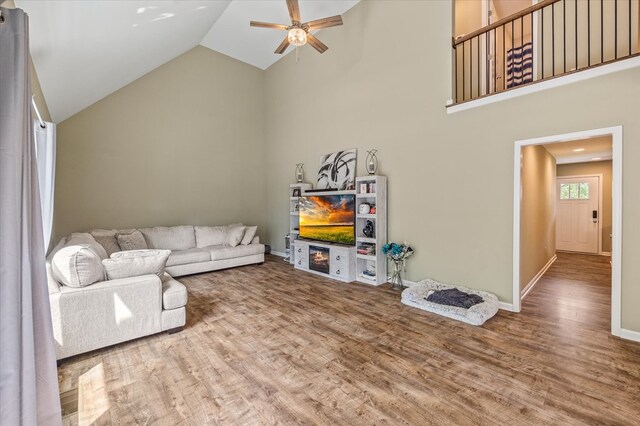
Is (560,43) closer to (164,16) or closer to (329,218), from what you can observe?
(329,218)

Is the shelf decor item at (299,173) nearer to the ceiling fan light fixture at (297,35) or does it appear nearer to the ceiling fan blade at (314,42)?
the ceiling fan blade at (314,42)

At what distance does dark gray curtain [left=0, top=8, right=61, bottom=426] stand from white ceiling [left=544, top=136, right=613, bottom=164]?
5.80m

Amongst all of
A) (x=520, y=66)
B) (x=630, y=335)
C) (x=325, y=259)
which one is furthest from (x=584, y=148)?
(x=325, y=259)

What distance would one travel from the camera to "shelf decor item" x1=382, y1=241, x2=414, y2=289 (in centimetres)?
433

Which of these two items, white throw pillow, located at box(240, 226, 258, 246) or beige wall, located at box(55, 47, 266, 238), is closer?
beige wall, located at box(55, 47, 266, 238)

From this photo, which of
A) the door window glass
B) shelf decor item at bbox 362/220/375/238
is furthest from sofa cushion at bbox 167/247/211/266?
the door window glass

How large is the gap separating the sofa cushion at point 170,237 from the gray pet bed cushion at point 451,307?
164 inches

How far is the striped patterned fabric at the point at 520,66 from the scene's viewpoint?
415cm

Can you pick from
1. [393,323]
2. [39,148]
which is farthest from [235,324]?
[39,148]

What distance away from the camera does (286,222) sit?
22.3 feet

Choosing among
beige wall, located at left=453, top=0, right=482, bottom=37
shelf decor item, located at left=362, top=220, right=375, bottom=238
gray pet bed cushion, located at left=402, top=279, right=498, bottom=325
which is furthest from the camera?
beige wall, located at left=453, top=0, right=482, bottom=37

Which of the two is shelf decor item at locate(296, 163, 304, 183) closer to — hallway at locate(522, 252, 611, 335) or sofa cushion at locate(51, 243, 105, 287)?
A: sofa cushion at locate(51, 243, 105, 287)

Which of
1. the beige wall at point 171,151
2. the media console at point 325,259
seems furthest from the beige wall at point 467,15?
the beige wall at point 171,151

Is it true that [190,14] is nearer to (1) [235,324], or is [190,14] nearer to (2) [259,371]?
(1) [235,324]
